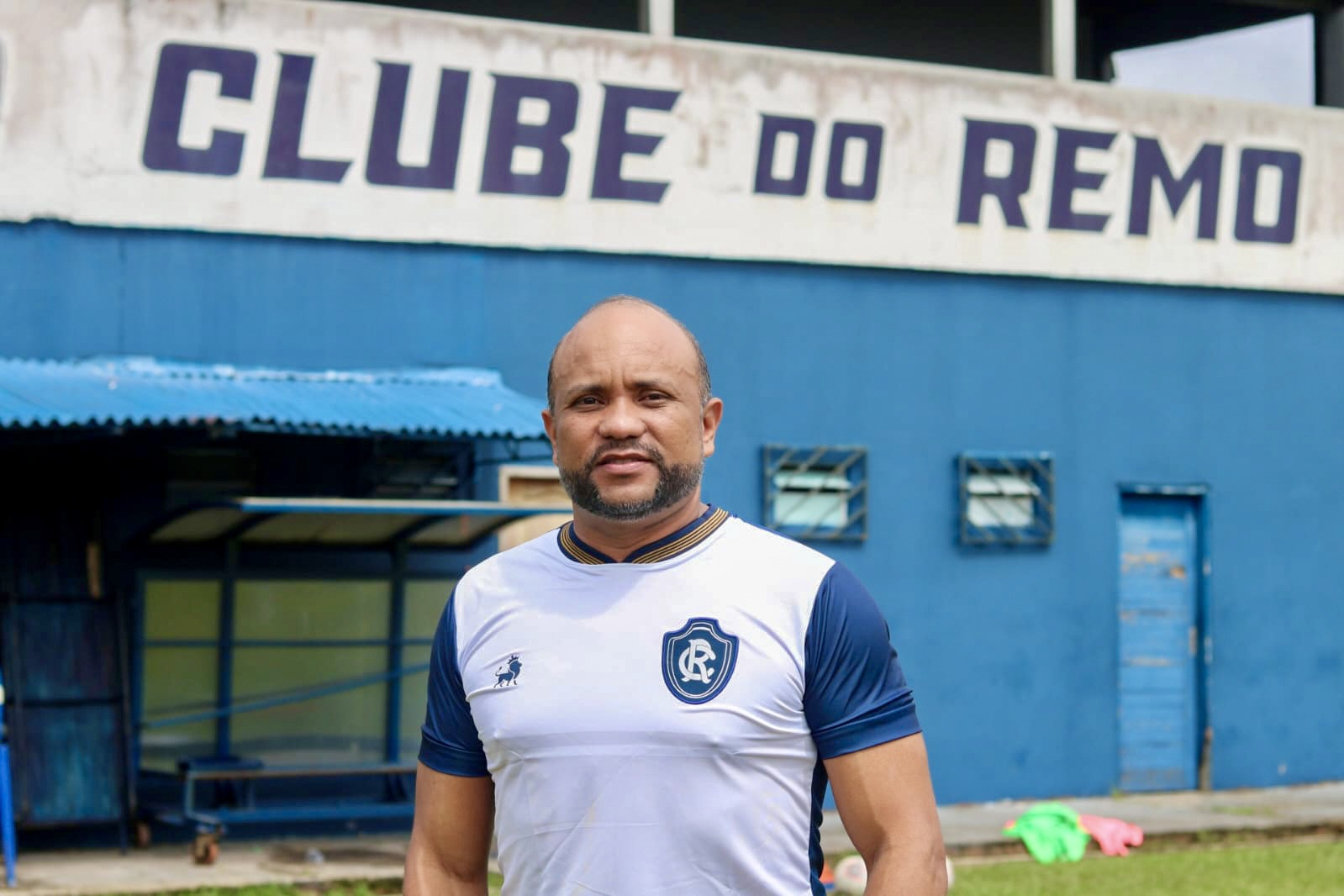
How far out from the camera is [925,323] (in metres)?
15.1

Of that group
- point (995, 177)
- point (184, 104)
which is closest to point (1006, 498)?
point (995, 177)

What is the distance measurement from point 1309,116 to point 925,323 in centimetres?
381

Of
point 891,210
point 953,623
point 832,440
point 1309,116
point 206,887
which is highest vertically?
point 1309,116

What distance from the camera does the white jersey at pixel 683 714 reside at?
3.06 metres

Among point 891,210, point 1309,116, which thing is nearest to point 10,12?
point 891,210

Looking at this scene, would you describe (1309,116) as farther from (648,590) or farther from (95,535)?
(648,590)

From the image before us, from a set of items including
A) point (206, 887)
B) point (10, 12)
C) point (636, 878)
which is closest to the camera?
point (636, 878)

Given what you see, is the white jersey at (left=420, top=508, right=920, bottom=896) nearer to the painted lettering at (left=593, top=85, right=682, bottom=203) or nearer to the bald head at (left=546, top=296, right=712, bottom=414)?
the bald head at (left=546, top=296, right=712, bottom=414)

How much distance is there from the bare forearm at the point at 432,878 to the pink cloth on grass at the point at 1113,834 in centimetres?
1025

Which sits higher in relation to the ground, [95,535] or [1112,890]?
[95,535]

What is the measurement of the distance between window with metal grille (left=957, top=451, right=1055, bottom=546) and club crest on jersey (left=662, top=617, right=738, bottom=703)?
1216 centimetres

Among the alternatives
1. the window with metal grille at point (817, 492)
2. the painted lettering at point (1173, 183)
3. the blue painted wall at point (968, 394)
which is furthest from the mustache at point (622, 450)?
the painted lettering at point (1173, 183)

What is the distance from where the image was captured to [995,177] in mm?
15258

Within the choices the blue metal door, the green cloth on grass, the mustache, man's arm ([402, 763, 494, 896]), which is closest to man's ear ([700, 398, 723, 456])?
the mustache
